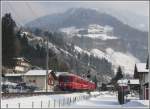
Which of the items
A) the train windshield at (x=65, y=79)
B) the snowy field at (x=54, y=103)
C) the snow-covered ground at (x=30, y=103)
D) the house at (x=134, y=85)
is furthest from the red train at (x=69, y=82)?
the snow-covered ground at (x=30, y=103)

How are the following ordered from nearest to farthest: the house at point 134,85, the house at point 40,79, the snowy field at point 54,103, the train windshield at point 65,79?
the snowy field at point 54,103 < the train windshield at point 65,79 < the house at point 40,79 < the house at point 134,85

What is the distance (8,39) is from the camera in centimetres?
7625

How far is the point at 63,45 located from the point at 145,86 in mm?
114734

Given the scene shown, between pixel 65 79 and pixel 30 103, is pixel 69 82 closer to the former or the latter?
pixel 65 79

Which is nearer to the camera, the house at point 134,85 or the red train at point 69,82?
the red train at point 69,82

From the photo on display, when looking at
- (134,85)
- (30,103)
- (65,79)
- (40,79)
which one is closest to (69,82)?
(65,79)

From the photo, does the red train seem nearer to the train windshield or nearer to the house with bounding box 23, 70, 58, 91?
the train windshield

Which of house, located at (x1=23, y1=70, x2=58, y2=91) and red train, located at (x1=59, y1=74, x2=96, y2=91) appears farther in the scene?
house, located at (x1=23, y1=70, x2=58, y2=91)

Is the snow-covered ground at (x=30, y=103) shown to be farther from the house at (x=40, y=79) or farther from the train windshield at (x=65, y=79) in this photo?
the house at (x=40, y=79)

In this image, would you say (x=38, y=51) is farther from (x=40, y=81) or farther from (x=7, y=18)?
(x=7, y=18)

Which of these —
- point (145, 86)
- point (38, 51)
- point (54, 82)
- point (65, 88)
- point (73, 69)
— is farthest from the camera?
point (73, 69)

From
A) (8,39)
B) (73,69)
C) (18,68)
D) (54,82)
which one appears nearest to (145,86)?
(8,39)

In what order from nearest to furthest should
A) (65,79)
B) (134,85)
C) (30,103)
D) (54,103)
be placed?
(30,103), (54,103), (65,79), (134,85)

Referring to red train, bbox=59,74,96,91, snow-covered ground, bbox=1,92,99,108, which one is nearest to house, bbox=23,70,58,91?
red train, bbox=59,74,96,91
